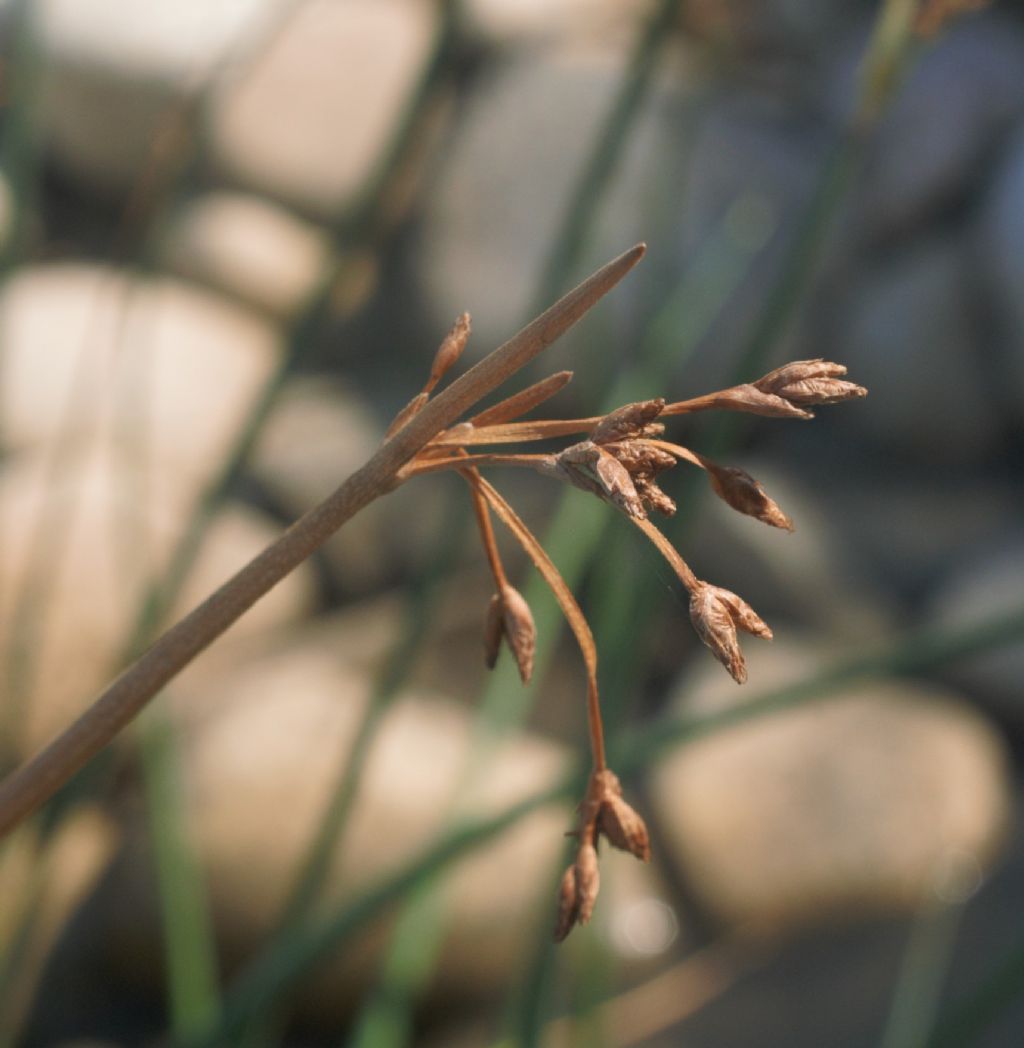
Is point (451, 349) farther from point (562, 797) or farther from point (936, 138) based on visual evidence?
point (936, 138)

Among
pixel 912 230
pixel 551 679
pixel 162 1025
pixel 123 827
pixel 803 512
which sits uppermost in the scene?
pixel 912 230

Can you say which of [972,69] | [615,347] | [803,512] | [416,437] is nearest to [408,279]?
[615,347]

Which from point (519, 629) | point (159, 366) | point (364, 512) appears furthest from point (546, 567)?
point (159, 366)

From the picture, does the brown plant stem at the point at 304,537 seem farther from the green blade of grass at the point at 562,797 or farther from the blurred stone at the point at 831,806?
the blurred stone at the point at 831,806

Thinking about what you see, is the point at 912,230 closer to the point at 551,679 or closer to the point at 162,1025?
the point at 551,679

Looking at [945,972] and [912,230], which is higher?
[912,230]

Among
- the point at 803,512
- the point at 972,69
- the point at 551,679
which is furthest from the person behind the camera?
the point at 972,69

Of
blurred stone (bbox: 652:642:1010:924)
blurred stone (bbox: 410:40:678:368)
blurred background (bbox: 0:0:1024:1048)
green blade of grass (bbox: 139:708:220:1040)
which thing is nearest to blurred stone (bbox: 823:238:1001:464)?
blurred background (bbox: 0:0:1024:1048)
